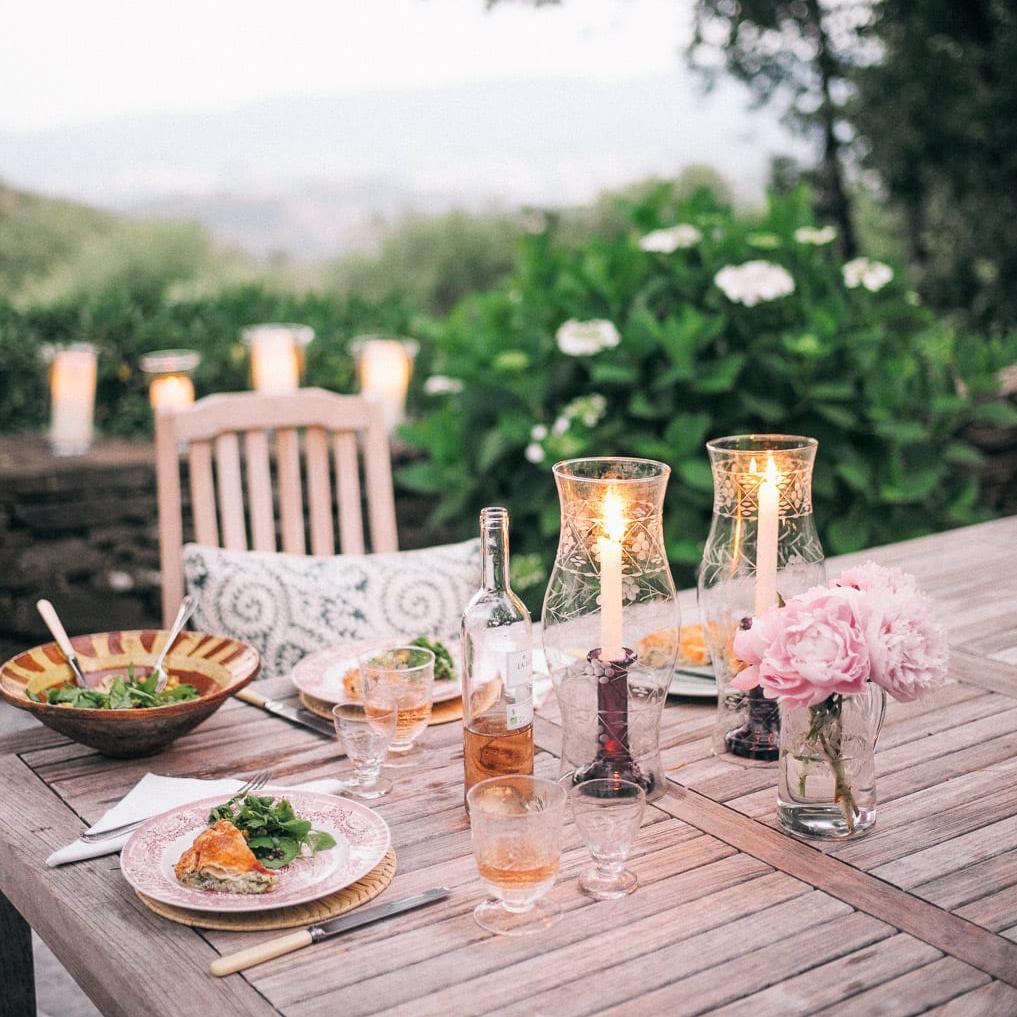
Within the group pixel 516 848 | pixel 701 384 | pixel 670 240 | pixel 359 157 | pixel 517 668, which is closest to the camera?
pixel 516 848

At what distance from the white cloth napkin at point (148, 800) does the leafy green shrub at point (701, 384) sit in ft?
6.81

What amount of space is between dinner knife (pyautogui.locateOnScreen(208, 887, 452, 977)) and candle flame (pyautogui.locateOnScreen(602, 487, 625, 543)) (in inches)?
15.6

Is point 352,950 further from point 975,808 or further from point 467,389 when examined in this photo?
point 467,389

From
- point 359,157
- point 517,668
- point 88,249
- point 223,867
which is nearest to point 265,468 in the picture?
point 517,668

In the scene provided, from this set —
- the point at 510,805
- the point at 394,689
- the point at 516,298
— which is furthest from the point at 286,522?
the point at 516,298

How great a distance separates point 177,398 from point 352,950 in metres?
3.04

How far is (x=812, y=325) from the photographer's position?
343 cm

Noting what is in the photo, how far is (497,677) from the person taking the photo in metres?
1.29

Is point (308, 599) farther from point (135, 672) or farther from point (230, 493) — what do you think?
point (135, 672)

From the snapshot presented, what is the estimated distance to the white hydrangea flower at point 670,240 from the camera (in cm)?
349

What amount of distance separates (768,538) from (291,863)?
629mm

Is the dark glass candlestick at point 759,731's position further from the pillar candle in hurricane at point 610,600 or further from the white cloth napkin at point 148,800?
the white cloth napkin at point 148,800

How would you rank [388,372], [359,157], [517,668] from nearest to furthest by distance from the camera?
Answer: 1. [517,668]
2. [388,372]
3. [359,157]

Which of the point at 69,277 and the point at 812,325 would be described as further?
the point at 69,277
